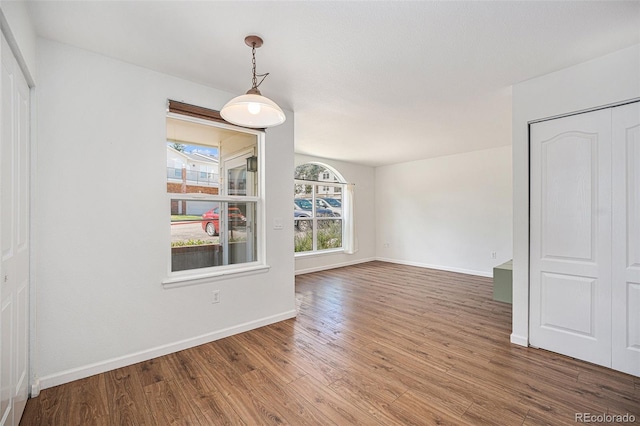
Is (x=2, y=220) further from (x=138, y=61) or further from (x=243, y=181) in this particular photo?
(x=243, y=181)

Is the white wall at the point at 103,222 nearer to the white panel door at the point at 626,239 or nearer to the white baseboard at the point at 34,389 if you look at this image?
the white baseboard at the point at 34,389

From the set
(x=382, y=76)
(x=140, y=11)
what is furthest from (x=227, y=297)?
(x=382, y=76)

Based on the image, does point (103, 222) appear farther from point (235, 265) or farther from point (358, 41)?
point (358, 41)

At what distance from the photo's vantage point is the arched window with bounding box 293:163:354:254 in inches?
256

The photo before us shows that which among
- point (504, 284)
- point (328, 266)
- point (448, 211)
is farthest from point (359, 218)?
point (504, 284)

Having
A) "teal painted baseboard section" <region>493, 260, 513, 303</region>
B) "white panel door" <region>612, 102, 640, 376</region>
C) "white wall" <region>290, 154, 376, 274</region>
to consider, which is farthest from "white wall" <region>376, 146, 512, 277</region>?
"white panel door" <region>612, 102, 640, 376</region>

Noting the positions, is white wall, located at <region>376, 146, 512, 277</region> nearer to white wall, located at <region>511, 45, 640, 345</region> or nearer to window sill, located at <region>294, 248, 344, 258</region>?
window sill, located at <region>294, 248, 344, 258</region>

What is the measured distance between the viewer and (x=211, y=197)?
302 cm

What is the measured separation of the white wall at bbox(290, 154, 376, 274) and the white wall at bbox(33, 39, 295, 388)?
152 inches

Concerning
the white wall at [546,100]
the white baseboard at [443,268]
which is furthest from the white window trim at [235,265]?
the white baseboard at [443,268]

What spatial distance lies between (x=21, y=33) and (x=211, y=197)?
170 centimetres

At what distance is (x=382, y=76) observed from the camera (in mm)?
2725

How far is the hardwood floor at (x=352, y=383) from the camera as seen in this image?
6.10 ft

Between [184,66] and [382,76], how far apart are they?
5.83 feet
